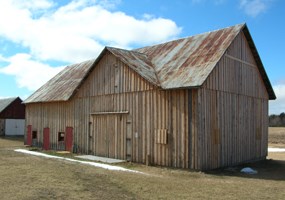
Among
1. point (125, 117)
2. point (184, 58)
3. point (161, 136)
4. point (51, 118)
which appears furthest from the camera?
point (51, 118)

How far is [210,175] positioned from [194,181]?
2.07m

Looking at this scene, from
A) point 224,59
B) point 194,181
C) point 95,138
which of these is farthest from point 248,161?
point 95,138

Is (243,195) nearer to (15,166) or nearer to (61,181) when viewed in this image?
(61,181)

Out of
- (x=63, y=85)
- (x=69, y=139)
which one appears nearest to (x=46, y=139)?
(x=69, y=139)

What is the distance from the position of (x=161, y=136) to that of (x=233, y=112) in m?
4.61

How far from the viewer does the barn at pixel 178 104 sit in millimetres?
17500

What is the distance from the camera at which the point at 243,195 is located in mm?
11617

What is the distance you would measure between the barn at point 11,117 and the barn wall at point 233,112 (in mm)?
37683

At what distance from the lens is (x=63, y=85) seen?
99.9ft

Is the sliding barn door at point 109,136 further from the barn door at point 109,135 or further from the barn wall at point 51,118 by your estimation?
the barn wall at point 51,118

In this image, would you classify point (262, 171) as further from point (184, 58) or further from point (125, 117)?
point (125, 117)

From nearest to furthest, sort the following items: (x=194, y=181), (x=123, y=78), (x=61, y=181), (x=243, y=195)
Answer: (x=243, y=195) → (x=61, y=181) → (x=194, y=181) → (x=123, y=78)

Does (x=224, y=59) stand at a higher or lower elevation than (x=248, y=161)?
higher

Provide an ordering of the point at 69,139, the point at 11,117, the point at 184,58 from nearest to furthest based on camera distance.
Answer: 1. the point at 184,58
2. the point at 69,139
3. the point at 11,117
